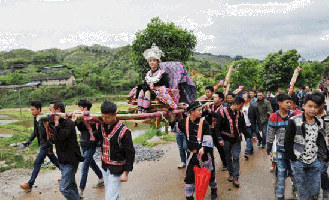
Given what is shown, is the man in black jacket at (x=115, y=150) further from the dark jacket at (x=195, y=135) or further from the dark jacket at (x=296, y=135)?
the dark jacket at (x=296, y=135)

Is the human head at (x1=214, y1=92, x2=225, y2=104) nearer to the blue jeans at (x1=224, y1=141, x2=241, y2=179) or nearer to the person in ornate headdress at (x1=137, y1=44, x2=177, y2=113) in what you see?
the blue jeans at (x1=224, y1=141, x2=241, y2=179)

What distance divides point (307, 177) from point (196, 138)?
1.61 meters

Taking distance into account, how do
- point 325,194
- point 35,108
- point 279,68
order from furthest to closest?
point 279,68 → point 35,108 → point 325,194

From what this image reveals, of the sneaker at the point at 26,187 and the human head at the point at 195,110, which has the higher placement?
the human head at the point at 195,110

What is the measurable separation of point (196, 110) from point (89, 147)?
226cm

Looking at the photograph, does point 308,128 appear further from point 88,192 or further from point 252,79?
point 252,79

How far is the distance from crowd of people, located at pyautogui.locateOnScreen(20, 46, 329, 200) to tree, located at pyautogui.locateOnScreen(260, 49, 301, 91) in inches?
516

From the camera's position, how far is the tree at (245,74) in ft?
84.0

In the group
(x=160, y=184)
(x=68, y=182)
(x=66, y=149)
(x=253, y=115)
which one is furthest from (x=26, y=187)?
(x=253, y=115)

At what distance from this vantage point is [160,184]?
5656 mm

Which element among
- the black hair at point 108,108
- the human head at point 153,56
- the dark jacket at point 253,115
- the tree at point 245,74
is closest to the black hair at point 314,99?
the black hair at point 108,108

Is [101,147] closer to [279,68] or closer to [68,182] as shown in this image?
[68,182]

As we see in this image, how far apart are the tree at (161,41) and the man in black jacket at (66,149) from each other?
8.33 meters

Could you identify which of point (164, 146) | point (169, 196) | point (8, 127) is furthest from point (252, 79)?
point (169, 196)
